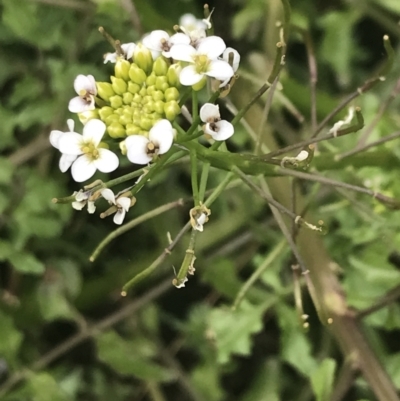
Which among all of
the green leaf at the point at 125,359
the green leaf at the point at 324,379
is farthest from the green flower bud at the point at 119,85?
the green leaf at the point at 125,359

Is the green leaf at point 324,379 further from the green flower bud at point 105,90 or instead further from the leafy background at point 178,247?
the green flower bud at point 105,90

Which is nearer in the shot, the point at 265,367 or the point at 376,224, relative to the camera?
the point at 376,224

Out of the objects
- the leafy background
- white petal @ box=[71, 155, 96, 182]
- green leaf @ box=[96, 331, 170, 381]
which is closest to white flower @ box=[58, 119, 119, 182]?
white petal @ box=[71, 155, 96, 182]

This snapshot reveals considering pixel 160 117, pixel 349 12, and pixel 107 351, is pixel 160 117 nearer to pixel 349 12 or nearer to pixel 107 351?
pixel 107 351

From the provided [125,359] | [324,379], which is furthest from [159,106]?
[125,359]

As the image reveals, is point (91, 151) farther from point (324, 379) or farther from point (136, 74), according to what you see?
point (324, 379)

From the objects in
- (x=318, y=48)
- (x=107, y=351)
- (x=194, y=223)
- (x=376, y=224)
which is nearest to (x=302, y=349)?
(x=376, y=224)

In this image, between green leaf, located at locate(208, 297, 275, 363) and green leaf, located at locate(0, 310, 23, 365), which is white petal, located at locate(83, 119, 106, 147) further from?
green leaf, located at locate(0, 310, 23, 365)
